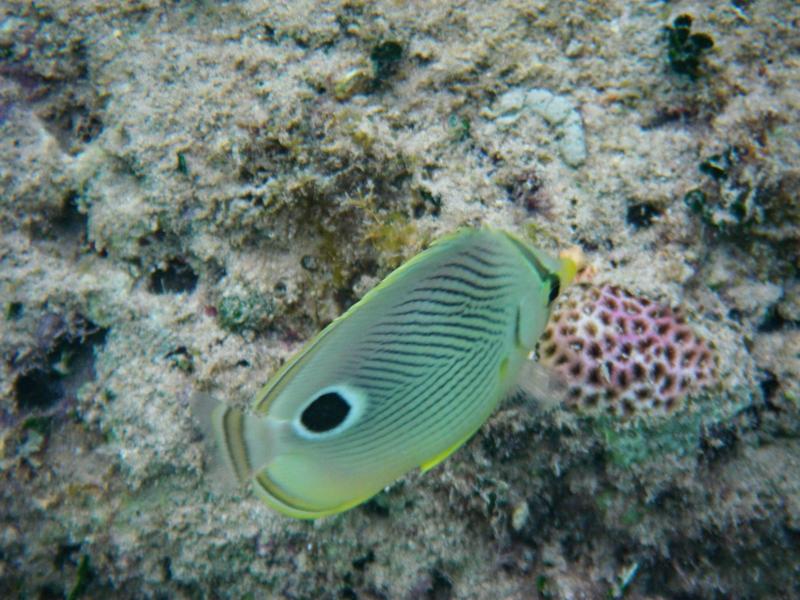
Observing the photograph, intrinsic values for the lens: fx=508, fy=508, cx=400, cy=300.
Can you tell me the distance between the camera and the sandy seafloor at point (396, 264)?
8.66 feet

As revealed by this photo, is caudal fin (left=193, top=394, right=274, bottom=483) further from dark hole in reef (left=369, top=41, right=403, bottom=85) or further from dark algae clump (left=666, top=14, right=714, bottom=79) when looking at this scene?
dark algae clump (left=666, top=14, right=714, bottom=79)

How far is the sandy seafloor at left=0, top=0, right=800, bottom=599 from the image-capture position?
264cm

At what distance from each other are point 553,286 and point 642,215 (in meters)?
1.35

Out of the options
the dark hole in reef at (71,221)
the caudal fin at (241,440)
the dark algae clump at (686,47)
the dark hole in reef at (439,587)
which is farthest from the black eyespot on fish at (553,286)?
the dark hole in reef at (71,221)

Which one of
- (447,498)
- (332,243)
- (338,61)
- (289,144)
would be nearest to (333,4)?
(338,61)

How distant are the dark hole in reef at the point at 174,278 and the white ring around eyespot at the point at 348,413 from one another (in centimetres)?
169

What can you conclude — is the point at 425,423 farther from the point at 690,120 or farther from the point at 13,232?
the point at 13,232

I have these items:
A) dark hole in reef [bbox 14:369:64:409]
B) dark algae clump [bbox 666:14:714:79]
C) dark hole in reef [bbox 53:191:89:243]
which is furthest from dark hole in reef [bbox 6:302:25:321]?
dark algae clump [bbox 666:14:714:79]

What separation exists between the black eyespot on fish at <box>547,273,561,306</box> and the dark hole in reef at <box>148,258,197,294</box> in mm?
2107

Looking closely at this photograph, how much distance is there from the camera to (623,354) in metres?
2.44

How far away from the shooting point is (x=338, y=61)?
3131mm

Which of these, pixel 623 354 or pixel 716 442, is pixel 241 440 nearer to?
pixel 623 354

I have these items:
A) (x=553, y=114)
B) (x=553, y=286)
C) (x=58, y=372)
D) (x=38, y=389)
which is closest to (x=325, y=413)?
(x=553, y=286)

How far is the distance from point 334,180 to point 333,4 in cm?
139
